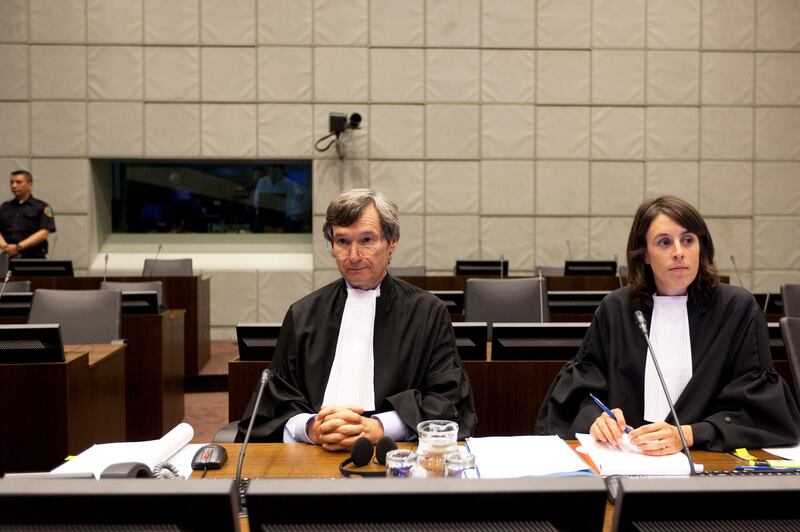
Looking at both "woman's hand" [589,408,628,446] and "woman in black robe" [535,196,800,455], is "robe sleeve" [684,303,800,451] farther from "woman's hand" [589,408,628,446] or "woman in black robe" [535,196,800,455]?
"woman's hand" [589,408,628,446]

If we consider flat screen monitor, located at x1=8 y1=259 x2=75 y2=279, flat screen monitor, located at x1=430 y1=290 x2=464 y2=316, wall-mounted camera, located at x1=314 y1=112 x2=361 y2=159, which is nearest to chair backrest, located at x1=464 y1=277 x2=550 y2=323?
flat screen monitor, located at x1=430 y1=290 x2=464 y2=316

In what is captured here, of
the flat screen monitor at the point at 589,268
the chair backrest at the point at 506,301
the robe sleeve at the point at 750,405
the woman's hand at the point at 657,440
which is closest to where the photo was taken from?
the woman's hand at the point at 657,440

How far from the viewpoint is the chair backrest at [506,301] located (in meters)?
4.22

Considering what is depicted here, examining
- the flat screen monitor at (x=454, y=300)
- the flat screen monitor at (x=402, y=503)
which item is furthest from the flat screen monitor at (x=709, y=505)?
the flat screen monitor at (x=454, y=300)

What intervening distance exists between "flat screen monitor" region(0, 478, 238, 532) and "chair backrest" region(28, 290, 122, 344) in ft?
11.5

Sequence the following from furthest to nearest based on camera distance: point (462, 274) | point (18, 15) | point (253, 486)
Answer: point (18, 15)
point (462, 274)
point (253, 486)

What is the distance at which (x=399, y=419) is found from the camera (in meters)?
2.08

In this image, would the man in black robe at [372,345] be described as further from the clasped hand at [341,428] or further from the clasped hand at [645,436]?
the clasped hand at [645,436]

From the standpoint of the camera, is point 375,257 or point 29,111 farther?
point 29,111

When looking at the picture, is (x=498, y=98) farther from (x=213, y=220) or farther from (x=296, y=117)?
(x=213, y=220)

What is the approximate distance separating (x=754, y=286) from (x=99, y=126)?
333 inches

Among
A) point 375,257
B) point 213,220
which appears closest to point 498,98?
point 213,220

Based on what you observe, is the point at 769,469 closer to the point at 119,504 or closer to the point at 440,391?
the point at 440,391

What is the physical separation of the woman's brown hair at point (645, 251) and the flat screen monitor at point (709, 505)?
1.44 m
